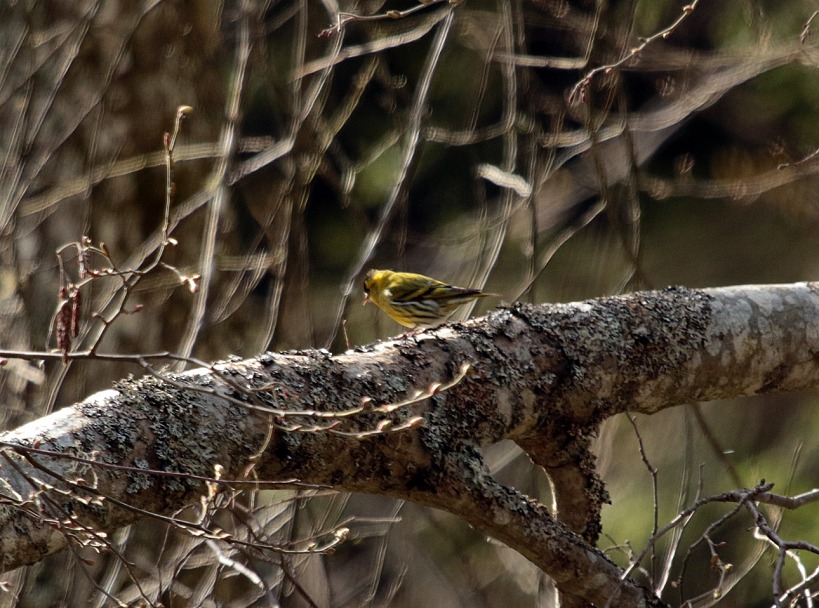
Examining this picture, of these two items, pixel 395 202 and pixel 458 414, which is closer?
pixel 458 414

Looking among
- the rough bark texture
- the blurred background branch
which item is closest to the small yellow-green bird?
the blurred background branch

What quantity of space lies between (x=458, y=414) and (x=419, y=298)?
2093mm

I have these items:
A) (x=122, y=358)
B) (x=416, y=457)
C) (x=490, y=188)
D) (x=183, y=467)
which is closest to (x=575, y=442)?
(x=416, y=457)

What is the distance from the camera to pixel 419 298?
457cm

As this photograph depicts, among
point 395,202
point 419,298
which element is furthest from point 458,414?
point 419,298

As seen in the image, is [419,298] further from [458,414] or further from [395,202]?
[458,414]

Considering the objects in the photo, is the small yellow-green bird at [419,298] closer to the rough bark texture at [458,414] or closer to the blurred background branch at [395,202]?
the blurred background branch at [395,202]

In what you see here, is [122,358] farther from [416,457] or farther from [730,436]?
[730,436]

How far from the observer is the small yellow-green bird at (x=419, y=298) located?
449 cm

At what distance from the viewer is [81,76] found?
582 centimetres

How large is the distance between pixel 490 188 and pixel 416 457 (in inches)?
269

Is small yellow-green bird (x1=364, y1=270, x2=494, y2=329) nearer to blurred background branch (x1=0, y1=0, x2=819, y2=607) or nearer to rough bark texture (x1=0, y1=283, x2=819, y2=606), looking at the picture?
blurred background branch (x1=0, y1=0, x2=819, y2=607)

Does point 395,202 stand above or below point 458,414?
above

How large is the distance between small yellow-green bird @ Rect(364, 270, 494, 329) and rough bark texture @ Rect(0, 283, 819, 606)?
1491 mm
